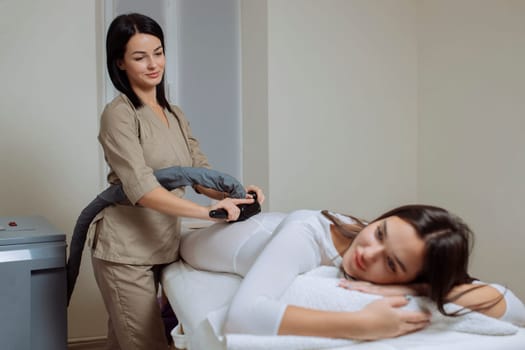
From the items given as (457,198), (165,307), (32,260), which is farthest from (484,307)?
(457,198)

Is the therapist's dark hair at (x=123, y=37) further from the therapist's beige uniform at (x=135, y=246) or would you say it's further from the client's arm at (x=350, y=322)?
the client's arm at (x=350, y=322)

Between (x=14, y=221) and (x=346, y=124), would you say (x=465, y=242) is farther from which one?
(x=346, y=124)

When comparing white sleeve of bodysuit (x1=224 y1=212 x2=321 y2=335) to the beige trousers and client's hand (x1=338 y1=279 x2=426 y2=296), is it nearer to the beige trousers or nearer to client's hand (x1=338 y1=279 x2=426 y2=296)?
client's hand (x1=338 y1=279 x2=426 y2=296)

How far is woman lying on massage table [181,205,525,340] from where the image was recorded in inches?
39.9

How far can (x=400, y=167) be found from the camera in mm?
3309

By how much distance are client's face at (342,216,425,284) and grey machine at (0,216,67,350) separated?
3.27 ft

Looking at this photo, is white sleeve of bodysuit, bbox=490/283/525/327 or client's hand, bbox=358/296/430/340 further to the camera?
white sleeve of bodysuit, bbox=490/283/525/327

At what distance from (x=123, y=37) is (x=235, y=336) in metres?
1.07

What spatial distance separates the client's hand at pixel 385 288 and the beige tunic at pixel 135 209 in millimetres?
748

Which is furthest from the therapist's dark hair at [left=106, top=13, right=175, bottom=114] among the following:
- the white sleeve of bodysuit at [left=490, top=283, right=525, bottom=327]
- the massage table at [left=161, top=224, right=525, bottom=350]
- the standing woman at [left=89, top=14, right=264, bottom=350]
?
the white sleeve of bodysuit at [left=490, top=283, right=525, bottom=327]

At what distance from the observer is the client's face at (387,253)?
42.7 inches

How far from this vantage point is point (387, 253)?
1110 millimetres

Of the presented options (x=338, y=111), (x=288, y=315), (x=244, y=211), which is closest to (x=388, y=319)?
(x=288, y=315)

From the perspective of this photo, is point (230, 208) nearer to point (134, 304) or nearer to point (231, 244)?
point (231, 244)
